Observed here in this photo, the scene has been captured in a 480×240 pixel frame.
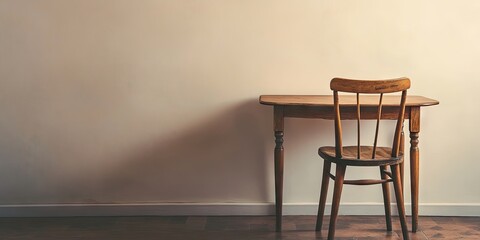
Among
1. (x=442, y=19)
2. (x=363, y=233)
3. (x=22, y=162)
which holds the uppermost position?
(x=442, y=19)

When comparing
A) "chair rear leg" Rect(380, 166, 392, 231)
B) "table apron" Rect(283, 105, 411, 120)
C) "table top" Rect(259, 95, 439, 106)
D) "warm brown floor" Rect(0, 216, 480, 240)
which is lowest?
"warm brown floor" Rect(0, 216, 480, 240)

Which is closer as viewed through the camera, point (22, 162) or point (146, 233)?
point (146, 233)

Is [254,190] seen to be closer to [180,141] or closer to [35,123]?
[180,141]

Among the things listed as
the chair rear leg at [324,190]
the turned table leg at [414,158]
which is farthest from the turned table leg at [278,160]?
the turned table leg at [414,158]

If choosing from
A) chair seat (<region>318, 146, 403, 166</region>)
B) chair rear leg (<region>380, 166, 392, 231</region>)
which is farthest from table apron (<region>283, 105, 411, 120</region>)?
chair rear leg (<region>380, 166, 392, 231</region>)

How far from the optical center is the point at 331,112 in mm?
2740

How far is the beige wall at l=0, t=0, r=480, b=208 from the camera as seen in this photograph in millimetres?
3090

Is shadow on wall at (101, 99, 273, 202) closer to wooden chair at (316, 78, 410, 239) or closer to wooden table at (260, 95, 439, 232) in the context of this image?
wooden table at (260, 95, 439, 232)

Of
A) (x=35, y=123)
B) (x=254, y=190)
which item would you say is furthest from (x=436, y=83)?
(x=35, y=123)

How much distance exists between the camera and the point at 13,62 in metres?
3.12

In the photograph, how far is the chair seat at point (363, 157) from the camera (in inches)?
102

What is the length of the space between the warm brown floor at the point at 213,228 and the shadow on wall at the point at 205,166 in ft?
0.48

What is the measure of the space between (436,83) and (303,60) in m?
0.78

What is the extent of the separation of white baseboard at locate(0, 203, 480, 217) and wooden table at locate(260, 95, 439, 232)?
307mm
